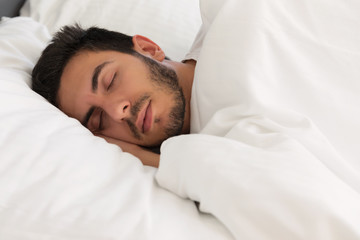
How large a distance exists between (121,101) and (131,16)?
Answer: 2.06ft

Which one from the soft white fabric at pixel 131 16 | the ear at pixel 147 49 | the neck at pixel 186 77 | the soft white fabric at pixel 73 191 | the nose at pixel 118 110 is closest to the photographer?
the soft white fabric at pixel 73 191

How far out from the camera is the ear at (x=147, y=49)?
1.18 metres

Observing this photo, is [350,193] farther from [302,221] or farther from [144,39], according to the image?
[144,39]

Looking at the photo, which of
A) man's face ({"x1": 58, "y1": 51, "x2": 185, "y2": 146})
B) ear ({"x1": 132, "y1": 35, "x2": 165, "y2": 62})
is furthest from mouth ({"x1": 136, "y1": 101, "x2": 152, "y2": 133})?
ear ({"x1": 132, "y1": 35, "x2": 165, "y2": 62})

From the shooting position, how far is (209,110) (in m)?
0.89

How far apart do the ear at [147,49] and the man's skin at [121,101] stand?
0.12 m

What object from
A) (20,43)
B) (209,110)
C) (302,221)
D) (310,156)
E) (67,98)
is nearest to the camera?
(302,221)

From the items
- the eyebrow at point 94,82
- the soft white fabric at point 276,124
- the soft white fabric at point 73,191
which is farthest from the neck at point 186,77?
the soft white fabric at point 73,191

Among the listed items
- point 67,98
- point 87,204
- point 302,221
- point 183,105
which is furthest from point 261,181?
point 67,98

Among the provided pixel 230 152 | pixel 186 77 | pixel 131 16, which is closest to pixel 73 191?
pixel 230 152

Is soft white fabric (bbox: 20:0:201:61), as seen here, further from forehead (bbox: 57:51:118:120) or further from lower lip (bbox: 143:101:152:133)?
lower lip (bbox: 143:101:152:133)

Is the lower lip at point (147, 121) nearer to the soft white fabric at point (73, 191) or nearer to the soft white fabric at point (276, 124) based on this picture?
the soft white fabric at point (276, 124)

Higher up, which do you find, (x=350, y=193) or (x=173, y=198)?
(x=350, y=193)

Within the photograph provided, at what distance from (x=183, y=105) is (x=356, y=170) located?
46 cm
